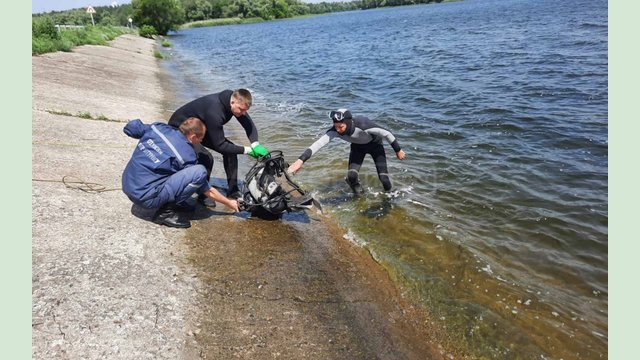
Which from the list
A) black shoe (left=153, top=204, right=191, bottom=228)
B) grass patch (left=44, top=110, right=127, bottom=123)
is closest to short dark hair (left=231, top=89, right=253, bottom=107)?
black shoe (left=153, top=204, right=191, bottom=228)

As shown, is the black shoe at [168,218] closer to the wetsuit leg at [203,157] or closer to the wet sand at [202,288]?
the wet sand at [202,288]

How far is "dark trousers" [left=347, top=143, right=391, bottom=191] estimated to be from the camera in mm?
7402

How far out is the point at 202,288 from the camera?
14.8 feet

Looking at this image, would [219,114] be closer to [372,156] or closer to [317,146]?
[317,146]

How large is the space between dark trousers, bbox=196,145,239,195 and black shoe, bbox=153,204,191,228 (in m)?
0.82

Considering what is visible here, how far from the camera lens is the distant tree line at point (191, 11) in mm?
71812

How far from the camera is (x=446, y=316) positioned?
180 inches

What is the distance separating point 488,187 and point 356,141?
2839 millimetres

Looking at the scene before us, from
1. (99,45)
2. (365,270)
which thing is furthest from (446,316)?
(99,45)

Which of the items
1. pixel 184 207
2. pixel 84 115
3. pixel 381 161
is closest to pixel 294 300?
pixel 184 207

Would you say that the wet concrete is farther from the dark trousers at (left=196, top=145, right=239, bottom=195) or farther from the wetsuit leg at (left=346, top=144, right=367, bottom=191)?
the wetsuit leg at (left=346, top=144, right=367, bottom=191)

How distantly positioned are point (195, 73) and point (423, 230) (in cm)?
2171

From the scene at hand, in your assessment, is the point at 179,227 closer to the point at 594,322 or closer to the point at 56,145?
the point at 56,145

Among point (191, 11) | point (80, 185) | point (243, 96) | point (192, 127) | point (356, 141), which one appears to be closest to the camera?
point (192, 127)
